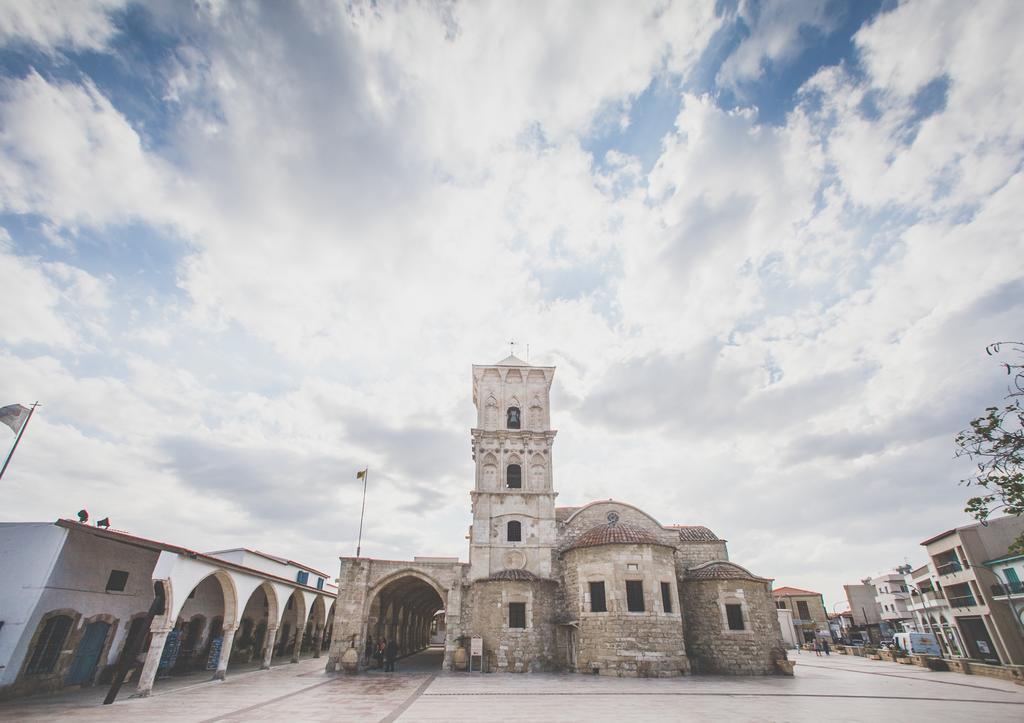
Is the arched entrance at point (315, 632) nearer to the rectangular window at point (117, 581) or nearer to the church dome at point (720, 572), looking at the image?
the rectangular window at point (117, 581)

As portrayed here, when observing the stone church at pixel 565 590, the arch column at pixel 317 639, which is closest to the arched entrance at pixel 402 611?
the stone church at pixel 565 590

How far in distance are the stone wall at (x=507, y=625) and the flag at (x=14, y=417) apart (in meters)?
18.9

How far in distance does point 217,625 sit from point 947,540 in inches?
1689

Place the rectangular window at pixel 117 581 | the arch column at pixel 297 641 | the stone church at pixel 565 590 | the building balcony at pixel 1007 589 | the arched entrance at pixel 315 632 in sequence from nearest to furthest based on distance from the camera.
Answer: the rectangular window at pixel 117 581, the stone church at pixel 565 590, the building balcony at pixel 1007 589, the arch column at pixel 297 641, the arched entrance at pixel 315 632

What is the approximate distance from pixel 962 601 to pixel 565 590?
25877mm

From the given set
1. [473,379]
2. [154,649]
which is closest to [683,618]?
[473,379]

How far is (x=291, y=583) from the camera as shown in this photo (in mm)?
24641

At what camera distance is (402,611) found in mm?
31703

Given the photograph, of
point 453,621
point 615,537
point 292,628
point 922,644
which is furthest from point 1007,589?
point 292,628

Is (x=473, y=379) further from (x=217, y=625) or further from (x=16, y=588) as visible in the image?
(x=16, y=588)

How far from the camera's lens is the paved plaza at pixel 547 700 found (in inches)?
465

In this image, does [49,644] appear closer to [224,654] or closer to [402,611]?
[224,654]

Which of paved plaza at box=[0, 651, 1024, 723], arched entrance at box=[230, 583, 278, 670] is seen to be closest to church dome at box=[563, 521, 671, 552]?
paved plaza at box=[0, 651, 1024, 723]

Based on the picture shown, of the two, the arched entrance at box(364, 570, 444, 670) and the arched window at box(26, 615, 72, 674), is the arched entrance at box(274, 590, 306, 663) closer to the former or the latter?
the arched entrance at box(364, 570, 444, 670)
